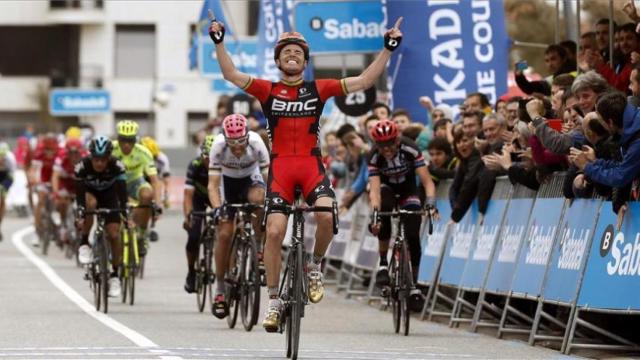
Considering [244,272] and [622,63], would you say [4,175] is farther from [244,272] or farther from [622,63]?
[622,63]

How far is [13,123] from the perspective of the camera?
90.4 meters

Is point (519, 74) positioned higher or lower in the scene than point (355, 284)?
higher

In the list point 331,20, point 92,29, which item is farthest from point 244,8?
point 331,20

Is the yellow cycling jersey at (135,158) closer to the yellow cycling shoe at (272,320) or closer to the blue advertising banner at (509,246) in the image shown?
the blue advertising banner at (509,246)

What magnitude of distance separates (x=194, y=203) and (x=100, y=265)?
1.25 metres

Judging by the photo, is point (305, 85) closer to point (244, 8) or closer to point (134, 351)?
point (134, 351)

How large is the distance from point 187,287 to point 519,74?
13.0 feet

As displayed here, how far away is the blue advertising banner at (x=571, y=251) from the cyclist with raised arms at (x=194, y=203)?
4.84m

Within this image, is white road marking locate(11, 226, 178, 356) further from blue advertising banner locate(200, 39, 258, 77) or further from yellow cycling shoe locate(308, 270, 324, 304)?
blue advertising banner locate(200, 39, 258, 77)

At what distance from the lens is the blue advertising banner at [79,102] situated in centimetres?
5772

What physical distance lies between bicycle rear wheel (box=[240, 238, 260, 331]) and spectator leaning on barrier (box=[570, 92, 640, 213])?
12.1 ft

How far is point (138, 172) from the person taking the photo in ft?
75.1

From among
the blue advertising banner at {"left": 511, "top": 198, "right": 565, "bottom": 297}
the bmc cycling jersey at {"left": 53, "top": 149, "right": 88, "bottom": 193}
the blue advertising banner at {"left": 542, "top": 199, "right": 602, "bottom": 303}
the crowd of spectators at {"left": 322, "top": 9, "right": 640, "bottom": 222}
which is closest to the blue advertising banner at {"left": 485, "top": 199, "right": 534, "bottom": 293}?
the blue advertising banner at {"left": 511, "top": 198, "right": 565, "bottom": 297}

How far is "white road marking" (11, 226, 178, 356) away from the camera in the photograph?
49.0 feet
